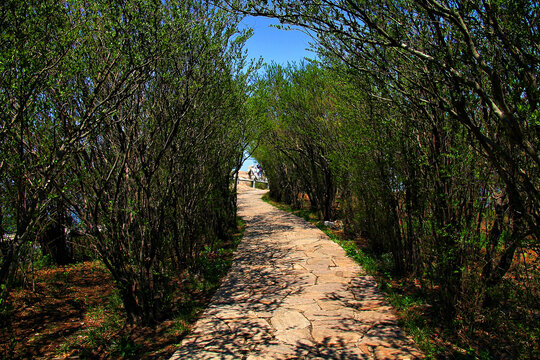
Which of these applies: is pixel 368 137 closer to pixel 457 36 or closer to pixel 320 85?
pixel 457 36

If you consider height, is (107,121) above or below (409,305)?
above

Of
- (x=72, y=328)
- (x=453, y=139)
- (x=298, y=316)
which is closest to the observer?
(x=453, y=139)

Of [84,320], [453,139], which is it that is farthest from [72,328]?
[453,139]

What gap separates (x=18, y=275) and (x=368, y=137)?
21.1 ft

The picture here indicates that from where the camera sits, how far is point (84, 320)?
4535mm

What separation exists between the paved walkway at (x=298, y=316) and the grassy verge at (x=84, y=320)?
33cm

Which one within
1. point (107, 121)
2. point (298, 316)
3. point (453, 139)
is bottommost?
point (298, 316)

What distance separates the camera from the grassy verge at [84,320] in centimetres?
373

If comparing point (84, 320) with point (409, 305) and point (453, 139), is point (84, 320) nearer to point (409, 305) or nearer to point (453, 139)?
point (409, 305)

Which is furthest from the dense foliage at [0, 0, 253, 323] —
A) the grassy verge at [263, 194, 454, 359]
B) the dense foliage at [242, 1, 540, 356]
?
the grassy verge at [263, 194, 454, 359]

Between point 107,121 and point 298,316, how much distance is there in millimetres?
3597

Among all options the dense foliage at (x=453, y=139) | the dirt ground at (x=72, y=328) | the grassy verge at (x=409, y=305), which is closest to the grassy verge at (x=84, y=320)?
the dirt ground at (x=72, y=328)

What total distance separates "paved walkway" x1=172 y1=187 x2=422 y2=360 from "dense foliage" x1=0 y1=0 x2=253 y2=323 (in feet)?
3.60

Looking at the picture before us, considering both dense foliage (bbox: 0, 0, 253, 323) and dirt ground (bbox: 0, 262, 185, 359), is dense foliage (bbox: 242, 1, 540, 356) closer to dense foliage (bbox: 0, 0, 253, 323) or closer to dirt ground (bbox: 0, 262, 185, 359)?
dense foliage (bbox: 0, 0, 253, 323)
